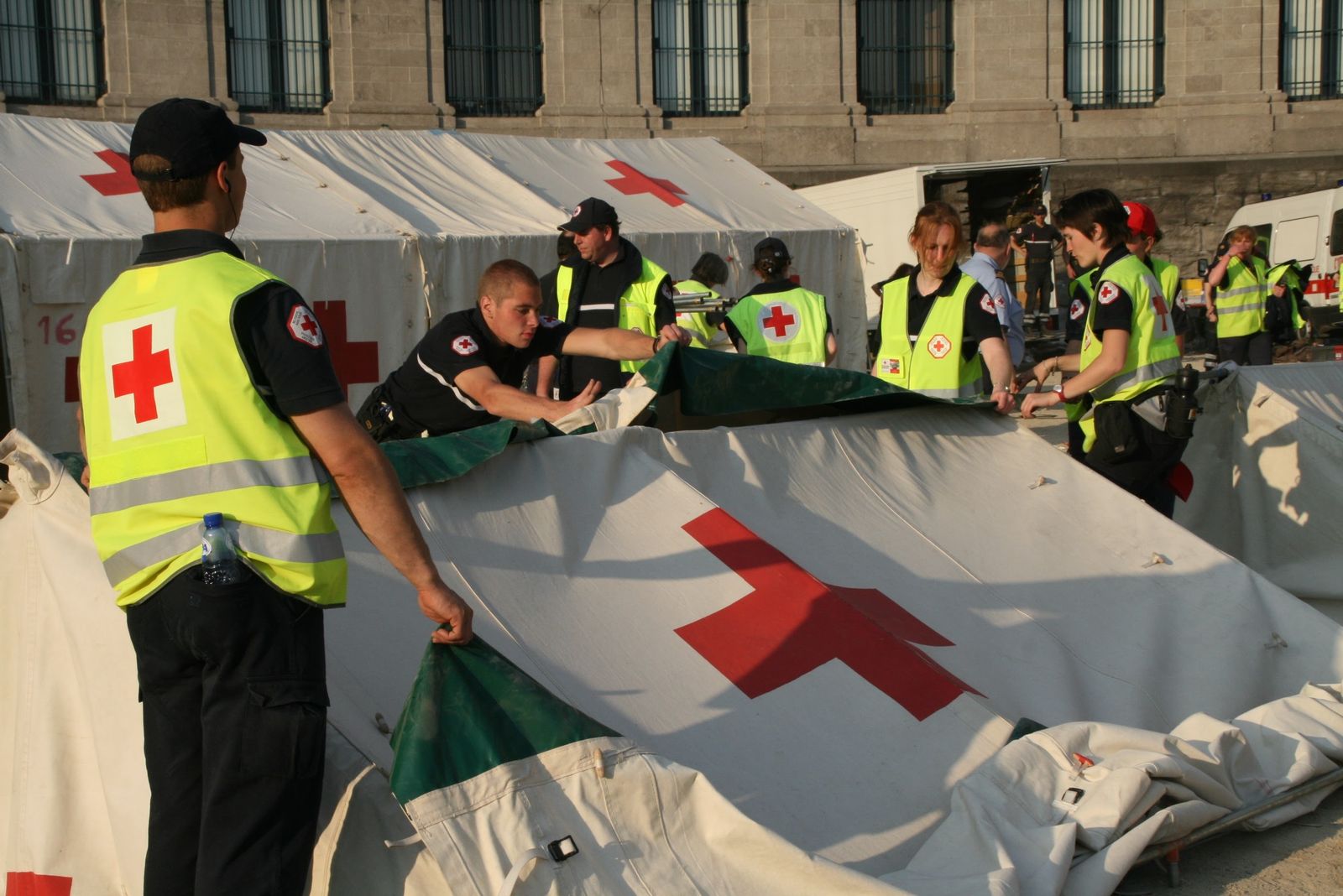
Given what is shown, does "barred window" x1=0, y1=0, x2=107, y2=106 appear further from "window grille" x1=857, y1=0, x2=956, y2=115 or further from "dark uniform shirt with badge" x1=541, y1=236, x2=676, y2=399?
"dark uniform shirt with badge" x1=541, y1=236, x2=676, y2=399

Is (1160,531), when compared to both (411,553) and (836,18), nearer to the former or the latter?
(411,553)

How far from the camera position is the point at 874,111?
824 inches

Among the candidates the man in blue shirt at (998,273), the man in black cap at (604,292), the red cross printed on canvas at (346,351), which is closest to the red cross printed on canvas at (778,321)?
the man in black cap at (604,292)

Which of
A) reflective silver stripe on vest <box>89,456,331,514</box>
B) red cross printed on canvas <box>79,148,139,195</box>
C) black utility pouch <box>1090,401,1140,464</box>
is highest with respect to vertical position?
red cross printed on canvas <box>79,148,139,195</box>

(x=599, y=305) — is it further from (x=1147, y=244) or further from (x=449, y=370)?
(x=1147, y=244)

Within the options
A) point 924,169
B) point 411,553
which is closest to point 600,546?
point 411,553

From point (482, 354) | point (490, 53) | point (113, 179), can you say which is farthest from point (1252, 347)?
point (490, 53)

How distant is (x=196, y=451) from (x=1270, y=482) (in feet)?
15.6

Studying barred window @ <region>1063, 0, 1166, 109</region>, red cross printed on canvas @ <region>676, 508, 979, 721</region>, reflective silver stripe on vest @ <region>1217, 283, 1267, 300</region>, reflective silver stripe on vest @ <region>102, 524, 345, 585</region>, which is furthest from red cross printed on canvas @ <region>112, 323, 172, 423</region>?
barred window @ <region>1063, 0, 1166, 109</region>

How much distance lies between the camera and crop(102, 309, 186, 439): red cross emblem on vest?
6.87 ft

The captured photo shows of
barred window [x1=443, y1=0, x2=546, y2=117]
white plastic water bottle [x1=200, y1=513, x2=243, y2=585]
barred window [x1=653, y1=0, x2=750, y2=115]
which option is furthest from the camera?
barred window [x1=653, y1=0, x2=750, y2=115]

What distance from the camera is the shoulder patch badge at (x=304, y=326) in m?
2.09

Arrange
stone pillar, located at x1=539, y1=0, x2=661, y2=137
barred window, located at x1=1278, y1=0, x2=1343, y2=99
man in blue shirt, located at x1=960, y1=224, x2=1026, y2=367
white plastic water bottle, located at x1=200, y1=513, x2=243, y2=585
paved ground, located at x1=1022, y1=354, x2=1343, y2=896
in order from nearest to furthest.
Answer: white plastic water bottle, located at x1=200, y1=513, x2=243, y2=585, paved ground, located at x1=1022, y1=354, x2=1343, y2=896, man in blue shirt, located at x1=960, y1=224, x2=1026, y2=367, stone pillar, located at x1=539, y1=0, x2=661, y2=137, barred window, located at x1=1278, y1=0, x2=1343, y2=99

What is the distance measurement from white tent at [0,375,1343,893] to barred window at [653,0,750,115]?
55.7 feet
